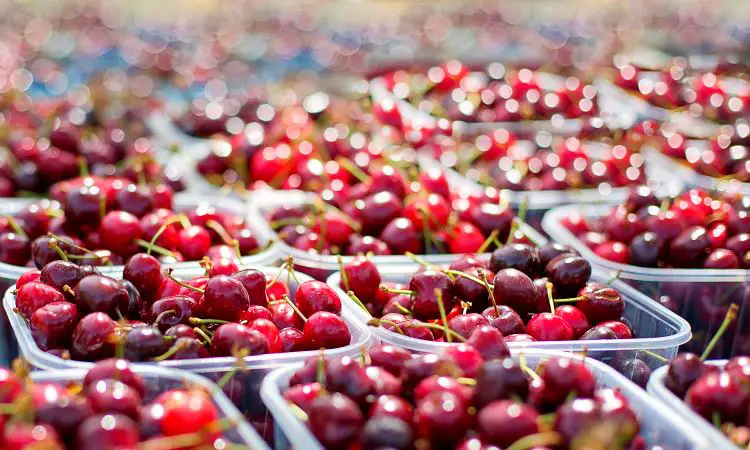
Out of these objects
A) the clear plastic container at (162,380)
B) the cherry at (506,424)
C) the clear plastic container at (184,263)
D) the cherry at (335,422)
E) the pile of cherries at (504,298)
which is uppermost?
the cherry at (506,424)

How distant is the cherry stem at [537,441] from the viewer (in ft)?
4.08

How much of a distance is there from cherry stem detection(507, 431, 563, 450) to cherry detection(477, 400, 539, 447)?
0.03 feet

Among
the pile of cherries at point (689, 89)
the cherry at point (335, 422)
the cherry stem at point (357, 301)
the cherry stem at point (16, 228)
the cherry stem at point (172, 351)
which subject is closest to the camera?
the cherry at point (335, 422)

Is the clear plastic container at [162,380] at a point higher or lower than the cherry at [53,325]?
higher

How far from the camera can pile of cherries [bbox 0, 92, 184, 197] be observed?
109 inches

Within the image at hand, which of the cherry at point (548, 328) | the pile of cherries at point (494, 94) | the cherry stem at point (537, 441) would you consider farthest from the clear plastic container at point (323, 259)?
the pile of cherries at point (494, 94)

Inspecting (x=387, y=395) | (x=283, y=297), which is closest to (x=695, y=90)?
(x=283, y=297)

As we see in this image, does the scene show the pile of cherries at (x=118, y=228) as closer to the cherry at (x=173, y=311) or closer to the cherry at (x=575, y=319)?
the cherry at (x=173, y=311)

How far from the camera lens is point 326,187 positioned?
2.80 meters

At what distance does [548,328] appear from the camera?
1781mm

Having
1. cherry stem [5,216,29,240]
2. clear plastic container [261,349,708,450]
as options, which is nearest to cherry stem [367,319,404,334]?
clear plastic container [261,349,708,450]

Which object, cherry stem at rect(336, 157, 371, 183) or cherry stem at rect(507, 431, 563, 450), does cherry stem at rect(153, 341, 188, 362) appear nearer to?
cherry stem at rect(507, 431, 563, 450)

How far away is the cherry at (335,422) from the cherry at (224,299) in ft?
1.42

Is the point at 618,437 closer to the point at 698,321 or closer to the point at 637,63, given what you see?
the point at 698,321
